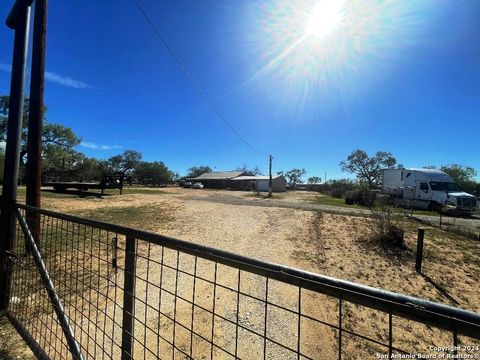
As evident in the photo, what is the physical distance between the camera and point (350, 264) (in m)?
6.50

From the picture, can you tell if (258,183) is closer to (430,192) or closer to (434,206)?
(430,192)

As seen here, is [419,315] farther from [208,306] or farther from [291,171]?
[291,171]

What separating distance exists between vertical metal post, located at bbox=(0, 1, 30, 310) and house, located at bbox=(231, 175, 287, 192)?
48.9 meters

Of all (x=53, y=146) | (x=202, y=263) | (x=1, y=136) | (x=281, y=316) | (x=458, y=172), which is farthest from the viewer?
(x=458, y=172)

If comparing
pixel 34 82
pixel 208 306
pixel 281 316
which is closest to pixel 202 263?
pixel 208 306

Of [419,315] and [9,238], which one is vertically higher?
[419,315]

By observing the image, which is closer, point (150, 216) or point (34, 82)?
point (34, 82)

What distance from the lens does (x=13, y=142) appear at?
11.3 feet

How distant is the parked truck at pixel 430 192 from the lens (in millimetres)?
18203

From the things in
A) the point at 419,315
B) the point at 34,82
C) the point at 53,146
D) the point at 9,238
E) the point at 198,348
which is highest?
the point at 53,146

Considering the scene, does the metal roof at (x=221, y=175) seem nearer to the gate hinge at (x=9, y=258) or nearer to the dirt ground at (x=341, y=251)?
the dirt ground at (x=341, y=251)

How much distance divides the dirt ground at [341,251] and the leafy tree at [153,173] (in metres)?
54.5

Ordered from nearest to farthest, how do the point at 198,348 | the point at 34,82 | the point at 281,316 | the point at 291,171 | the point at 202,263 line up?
1. the point at 198,348
2. the point at 281,316
3. the point at 34,82
4. the point at 202,263
5. the point at 291,171

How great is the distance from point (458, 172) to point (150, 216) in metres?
73.1
